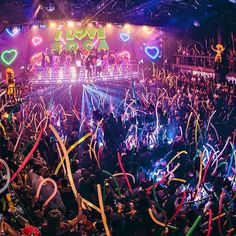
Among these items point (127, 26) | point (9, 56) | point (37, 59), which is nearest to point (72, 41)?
point (37, 59)

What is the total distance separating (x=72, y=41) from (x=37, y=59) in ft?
7.80

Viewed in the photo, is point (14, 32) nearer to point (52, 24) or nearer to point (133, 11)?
point (52, 24)

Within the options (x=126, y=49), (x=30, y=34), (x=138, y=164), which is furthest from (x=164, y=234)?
(x=126, y=49)

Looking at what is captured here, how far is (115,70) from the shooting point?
62.2 ft

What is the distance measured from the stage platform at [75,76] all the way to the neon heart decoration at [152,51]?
97.1 inches

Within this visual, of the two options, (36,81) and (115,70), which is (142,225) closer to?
(36,81)

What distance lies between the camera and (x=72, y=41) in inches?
776

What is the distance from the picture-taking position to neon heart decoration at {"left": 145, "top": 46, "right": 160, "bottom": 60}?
21.0m

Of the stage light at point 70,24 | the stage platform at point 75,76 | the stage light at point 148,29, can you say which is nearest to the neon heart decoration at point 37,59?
the stage platform at point 75,76

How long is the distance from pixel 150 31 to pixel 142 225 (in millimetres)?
17933

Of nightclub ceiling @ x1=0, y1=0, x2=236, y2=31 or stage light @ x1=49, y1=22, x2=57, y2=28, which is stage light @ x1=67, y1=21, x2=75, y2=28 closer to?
stage light @ x1=49, y1=22, x2=57, y2=28

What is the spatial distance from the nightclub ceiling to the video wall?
113cm

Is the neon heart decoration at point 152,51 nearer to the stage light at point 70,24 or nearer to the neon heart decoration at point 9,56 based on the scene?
the stage light at point 70,24

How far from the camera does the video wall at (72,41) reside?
711 inches
